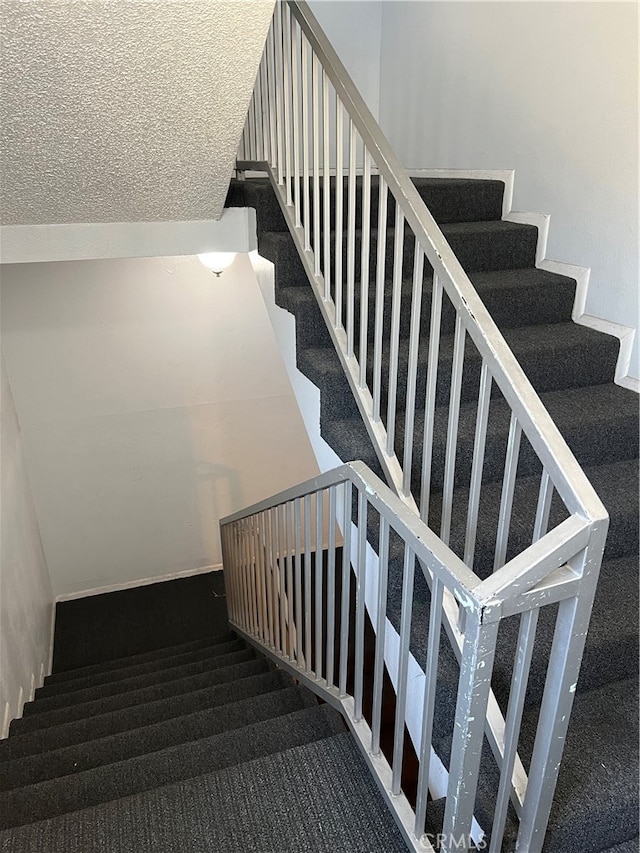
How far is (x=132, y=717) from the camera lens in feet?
8.72

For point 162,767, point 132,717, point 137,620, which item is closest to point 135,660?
point 137,620

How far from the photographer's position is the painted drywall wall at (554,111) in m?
2.51

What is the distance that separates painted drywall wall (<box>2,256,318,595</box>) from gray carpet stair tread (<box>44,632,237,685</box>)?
970 mm

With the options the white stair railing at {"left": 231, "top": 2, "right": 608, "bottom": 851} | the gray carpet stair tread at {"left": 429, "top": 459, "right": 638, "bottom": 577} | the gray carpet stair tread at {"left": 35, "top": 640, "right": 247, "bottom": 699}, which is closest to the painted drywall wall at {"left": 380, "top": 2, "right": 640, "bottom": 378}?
the gray carpet stair tread at {"left": 429, "top": 459, "right": 638, "bottom": 577}

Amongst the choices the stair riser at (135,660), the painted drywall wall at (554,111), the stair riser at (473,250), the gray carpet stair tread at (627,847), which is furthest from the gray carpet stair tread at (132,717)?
the painted drywall wall at (554,111)

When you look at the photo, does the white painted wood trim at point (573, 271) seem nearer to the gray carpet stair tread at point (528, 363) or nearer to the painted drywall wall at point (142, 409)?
the gray carpet stair tread at point (528, 363)

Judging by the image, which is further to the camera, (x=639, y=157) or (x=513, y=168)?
(x=513, y=168)

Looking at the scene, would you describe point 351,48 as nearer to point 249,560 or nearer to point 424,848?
point 249,560

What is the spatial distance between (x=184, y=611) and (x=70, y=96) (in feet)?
12.7

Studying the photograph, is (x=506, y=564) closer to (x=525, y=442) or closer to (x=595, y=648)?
(x=595, y=648)

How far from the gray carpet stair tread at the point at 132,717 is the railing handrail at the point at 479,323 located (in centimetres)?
207

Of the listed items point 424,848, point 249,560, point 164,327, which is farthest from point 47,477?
point 424,848

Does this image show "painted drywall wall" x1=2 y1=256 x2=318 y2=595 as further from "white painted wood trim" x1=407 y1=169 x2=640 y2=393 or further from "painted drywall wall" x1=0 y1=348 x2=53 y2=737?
"white painted wood trim" x1=407 y1=169 x2=640 y2=393

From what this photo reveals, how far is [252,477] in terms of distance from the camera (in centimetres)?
525
